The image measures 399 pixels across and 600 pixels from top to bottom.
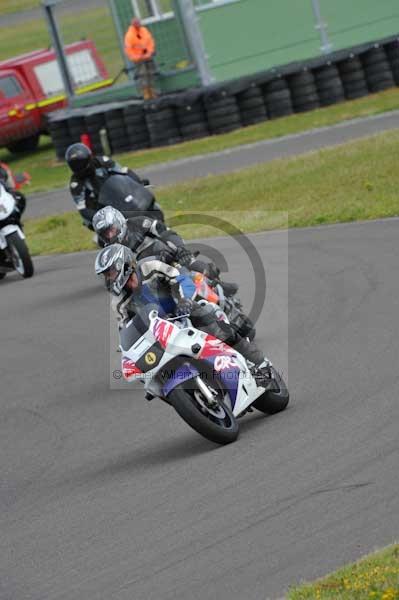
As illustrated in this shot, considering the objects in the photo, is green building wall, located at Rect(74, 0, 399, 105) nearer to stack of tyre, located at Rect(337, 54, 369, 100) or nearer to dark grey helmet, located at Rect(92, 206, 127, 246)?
stack of tyre, located at Rect(337, 54, 369, 100)

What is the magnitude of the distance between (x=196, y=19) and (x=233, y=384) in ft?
66.0

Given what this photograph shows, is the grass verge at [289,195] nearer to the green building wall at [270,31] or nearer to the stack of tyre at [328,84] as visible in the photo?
the stack of tyre at [328,84]

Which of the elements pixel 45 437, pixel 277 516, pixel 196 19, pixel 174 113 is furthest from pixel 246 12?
pixel 277 516

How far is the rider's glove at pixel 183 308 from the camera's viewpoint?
27.2 feet

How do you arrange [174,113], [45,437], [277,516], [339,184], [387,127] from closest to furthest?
1. [277,516]
2. [45,437]
3. [339,184]
4. [387,127]
5. [174,113]

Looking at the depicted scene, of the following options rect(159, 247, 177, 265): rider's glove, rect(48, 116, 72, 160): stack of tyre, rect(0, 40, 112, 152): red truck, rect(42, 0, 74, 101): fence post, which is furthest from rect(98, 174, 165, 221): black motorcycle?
rect(0, 40, 112, 152): red truck

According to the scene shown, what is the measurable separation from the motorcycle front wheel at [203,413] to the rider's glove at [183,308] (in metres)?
0.65

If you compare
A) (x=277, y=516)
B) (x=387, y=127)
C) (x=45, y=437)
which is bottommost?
(x=387, y=127)

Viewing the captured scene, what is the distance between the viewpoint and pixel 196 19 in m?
27.2

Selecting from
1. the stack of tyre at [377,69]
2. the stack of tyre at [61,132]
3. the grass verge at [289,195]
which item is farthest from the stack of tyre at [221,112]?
the grass verge at [289,195]

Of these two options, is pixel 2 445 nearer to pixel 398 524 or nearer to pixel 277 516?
pixel 277 516

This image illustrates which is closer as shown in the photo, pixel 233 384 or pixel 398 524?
pixel 398 524

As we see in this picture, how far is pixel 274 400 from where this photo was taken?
27.9 feet

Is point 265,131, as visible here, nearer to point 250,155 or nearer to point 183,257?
point 250,155
